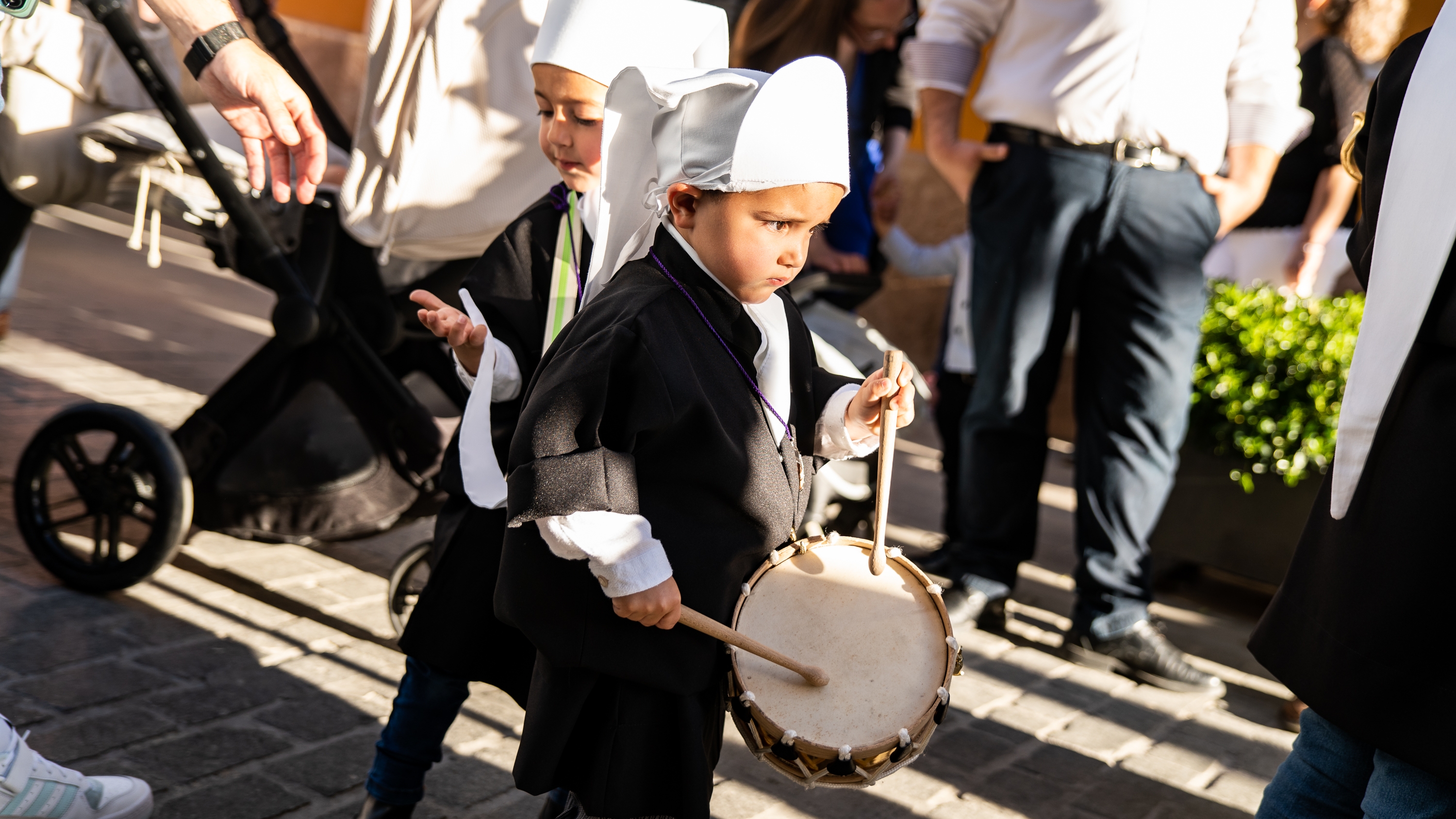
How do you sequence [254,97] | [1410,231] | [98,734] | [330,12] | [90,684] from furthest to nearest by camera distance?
[330,12]
[90,684]
[98,734]
[254,97]
[1410,231]

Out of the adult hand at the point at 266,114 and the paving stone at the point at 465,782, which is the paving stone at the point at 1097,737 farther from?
the adult hand at the point at 266,114

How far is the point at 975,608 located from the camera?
3594 mm

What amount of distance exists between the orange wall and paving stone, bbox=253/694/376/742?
28.8 feet

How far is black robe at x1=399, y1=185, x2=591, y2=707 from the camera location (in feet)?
6.70

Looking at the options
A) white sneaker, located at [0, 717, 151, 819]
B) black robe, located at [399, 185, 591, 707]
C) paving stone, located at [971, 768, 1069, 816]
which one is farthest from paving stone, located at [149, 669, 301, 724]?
paving stone, located at [971, 768, 1069, 816]

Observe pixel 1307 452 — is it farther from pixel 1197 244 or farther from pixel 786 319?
pixel 786 319

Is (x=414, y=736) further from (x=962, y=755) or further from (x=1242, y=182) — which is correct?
(x=1242, y=182)

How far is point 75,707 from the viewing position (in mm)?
2396

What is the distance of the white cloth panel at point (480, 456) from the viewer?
1.85m

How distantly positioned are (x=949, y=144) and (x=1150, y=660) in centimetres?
155

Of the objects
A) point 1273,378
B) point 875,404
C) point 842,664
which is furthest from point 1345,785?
point 1273,378

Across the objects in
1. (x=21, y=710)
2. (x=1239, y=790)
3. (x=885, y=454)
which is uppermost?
(x=885, y=454)

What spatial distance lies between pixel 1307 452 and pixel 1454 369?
8.47 ft

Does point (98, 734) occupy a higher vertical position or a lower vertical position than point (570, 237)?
lower
